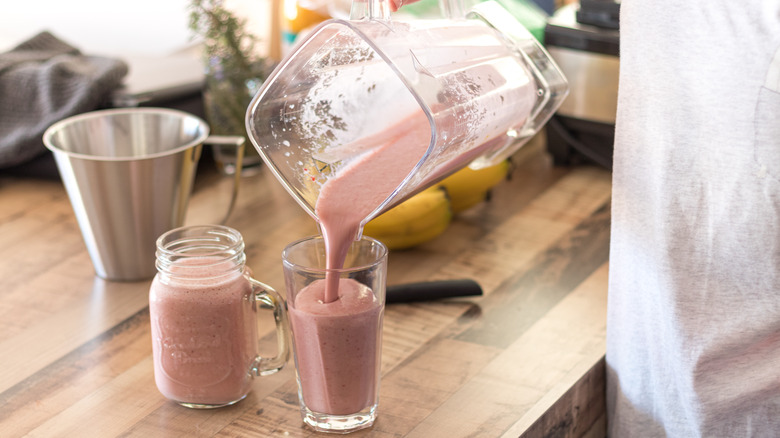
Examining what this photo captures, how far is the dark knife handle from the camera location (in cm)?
92

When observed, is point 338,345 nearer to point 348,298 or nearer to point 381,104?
point 348,298

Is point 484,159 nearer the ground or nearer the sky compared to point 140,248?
nearer the sky

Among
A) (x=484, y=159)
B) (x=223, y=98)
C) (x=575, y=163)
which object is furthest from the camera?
(x=575, y=163)

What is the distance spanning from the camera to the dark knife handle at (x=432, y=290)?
3.03ft

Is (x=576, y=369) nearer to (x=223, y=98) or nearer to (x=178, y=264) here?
(x=178, y=264)

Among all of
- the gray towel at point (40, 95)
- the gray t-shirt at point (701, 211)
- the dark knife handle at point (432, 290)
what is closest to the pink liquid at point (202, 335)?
the dark knife handle at point (432, 290)

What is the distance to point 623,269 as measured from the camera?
30.3 inches

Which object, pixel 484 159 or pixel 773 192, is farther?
pixel 484 159

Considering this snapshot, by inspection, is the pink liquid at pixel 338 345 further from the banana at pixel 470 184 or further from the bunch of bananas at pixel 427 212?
the banana at pixel 470 184

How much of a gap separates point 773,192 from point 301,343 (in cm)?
38

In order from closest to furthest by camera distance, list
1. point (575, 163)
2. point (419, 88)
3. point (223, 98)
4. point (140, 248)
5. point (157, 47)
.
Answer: point (419, 88)
point (140, 248)
point (223, 98)
point (575, 163)
point (157, 47)

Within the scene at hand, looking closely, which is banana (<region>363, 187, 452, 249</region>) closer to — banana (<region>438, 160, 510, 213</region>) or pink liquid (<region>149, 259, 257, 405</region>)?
banana (<region>438, 160, 510, 213</region>)

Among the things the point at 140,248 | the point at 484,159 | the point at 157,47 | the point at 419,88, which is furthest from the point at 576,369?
the point at 157,47

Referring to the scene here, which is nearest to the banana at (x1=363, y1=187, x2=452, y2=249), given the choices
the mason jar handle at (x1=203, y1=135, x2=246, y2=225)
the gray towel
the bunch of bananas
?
the bunch of bananas
